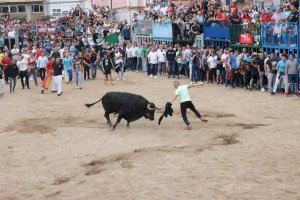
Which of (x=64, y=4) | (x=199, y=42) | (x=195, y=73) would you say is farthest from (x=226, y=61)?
(x=64, y=4)

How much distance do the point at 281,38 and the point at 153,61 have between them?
7962mm

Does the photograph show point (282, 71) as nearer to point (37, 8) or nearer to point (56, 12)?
point (56, 12)

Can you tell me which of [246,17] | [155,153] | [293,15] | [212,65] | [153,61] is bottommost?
[155,153]

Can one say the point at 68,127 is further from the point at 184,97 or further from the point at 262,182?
the point at 262,182

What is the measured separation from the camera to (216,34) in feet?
87.8

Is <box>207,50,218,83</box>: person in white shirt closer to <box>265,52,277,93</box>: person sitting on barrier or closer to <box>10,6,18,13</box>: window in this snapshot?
<box>265,52,277,93</box>: person sitting on barrier

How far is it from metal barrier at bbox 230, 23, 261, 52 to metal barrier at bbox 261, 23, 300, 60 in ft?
1.30

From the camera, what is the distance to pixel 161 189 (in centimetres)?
1052

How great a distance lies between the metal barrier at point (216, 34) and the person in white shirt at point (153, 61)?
2668 mm

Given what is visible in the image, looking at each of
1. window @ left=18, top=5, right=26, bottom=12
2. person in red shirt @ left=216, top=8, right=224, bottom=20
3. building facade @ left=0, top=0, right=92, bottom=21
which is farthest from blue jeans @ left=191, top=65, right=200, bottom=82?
window @ left=18, top=5, right=26, bottom=12

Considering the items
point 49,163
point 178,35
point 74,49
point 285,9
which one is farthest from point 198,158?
point 74,49

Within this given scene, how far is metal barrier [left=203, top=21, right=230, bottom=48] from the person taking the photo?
85.8 feet

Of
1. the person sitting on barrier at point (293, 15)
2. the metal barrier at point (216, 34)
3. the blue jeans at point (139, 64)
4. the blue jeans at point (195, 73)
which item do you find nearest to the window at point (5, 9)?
the blue jeans at point (139, 64)

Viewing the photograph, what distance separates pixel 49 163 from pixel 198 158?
11.1 feet
